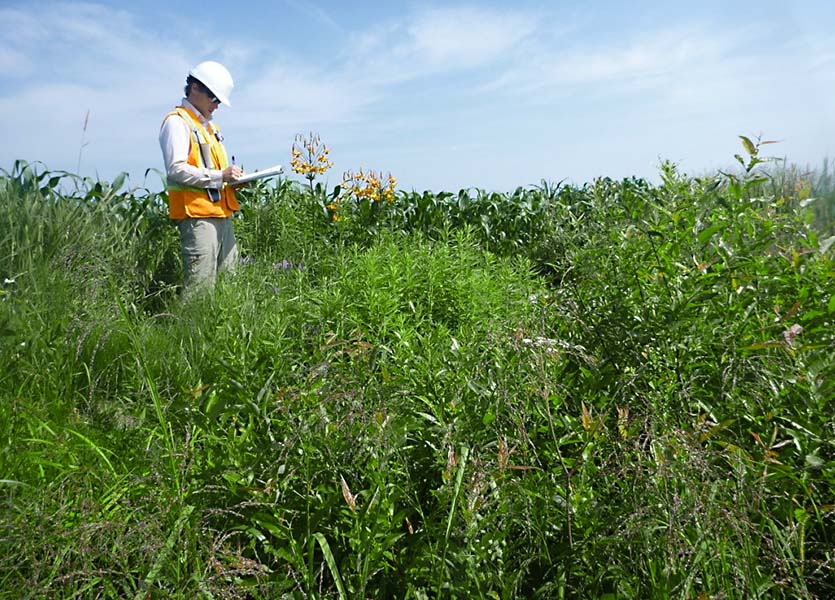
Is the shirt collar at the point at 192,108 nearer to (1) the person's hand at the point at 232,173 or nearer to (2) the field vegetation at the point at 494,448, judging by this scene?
(1) the person's hand at the point at 232,173

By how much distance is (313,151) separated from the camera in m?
7.58

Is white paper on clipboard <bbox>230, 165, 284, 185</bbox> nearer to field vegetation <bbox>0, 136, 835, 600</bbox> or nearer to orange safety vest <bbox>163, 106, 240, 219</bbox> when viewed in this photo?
orange safety vest <bbox>163, 106, 240, 219</bbox>

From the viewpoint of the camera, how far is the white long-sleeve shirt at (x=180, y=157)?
5.68 m

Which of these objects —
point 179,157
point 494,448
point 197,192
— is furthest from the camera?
point 197,192

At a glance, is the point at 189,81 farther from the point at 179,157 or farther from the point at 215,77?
the point at 179,157

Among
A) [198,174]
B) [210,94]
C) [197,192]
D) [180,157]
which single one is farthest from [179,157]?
[210,94]

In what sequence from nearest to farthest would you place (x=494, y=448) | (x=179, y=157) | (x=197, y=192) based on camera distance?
1. (x=494, y=448)
2. (x=179, y=157)
3. (x=197, y=192)

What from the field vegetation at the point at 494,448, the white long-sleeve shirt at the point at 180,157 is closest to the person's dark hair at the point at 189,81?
the white long-sleeve shirt at the point at 180,157

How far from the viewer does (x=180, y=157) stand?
224 inches

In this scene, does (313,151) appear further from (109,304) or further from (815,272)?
(815,272)

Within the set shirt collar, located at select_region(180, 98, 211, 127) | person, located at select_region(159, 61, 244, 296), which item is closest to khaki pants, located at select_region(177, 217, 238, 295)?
person, located at select_region(159, 61, 244, 296)

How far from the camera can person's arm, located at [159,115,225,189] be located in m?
5.68

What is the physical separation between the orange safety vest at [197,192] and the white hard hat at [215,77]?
270 mm

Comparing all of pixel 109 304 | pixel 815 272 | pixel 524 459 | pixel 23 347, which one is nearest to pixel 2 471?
pixel 23 347
